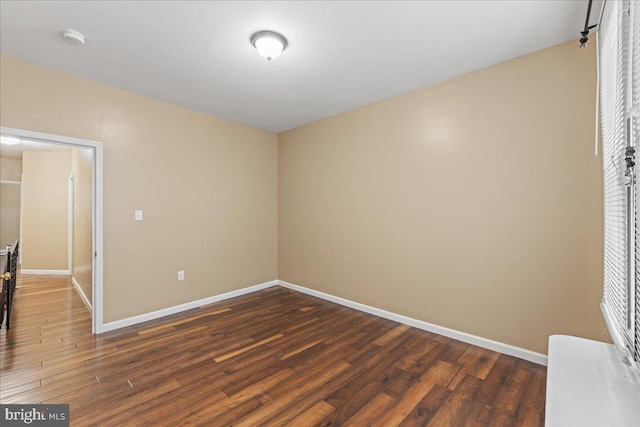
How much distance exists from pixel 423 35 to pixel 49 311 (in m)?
5.31

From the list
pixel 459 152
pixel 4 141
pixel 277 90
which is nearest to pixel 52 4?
pixel 277 90

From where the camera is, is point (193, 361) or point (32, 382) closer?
point (32, 382)

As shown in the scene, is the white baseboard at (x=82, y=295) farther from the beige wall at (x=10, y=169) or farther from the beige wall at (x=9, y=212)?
the beige wall at (x=9, y=212)

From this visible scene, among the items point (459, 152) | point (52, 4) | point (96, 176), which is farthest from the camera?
point (96, 176)

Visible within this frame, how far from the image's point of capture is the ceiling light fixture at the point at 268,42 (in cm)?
223

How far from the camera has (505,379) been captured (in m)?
2.24

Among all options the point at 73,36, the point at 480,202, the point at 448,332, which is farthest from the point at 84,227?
the point at 480,202

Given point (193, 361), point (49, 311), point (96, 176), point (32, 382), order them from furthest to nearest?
1. point (49, 311)
2. point (96, 176)
3. point (193, 361)
4. point (32, 382)

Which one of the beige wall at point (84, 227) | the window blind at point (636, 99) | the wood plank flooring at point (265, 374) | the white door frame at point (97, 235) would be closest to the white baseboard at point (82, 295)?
the beige wall at point (84, 227)

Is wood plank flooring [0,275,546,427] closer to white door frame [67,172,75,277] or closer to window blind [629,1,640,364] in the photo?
window blind [629,1,640,364]

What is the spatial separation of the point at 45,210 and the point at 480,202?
8102 millimetres

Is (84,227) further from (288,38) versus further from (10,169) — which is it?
(10,169)

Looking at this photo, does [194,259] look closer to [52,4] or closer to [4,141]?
[52,4]

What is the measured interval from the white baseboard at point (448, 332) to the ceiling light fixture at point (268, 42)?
3.02m
